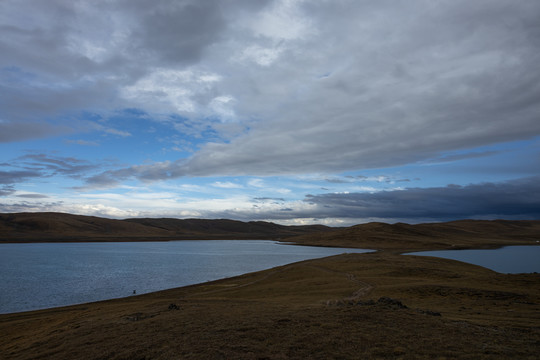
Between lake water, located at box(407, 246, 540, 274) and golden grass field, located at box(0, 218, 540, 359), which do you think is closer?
golden grass field, located at box(0, 218, 540, 359)

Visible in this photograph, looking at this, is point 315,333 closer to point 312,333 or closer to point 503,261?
point 312,333

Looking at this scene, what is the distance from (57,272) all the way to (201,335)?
2164 inches

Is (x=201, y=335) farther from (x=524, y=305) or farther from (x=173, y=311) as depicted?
(x=524, y=305)

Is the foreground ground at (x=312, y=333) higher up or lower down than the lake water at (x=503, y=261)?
higher up

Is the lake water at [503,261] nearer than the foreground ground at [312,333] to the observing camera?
No

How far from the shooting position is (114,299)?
37.1 m


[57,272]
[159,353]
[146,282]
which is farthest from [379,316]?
[57,272]

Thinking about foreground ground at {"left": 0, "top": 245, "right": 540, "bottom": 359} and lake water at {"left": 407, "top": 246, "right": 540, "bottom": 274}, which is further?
lake water at {"left": 407, "top": 246, "right": 540, "bottom": 274}

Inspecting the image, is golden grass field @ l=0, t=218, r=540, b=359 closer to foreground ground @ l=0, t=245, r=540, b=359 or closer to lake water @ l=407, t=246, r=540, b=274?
foreground ground @ l=0, t=245, r=540, b=359

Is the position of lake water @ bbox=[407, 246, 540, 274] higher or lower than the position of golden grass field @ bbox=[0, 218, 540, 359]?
lower

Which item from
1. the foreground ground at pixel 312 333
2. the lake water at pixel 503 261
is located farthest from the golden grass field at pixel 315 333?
the lake water at pixel 503 261

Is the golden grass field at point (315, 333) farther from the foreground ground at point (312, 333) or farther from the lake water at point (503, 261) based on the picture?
the lake water at point (503, 261)

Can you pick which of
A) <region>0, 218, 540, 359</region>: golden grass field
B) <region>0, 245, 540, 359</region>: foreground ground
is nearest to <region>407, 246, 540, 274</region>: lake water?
<region>0, 218, 540, 359</region>: golden grass field

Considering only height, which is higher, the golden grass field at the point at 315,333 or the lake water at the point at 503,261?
the golden grass field at the point at 315,333
